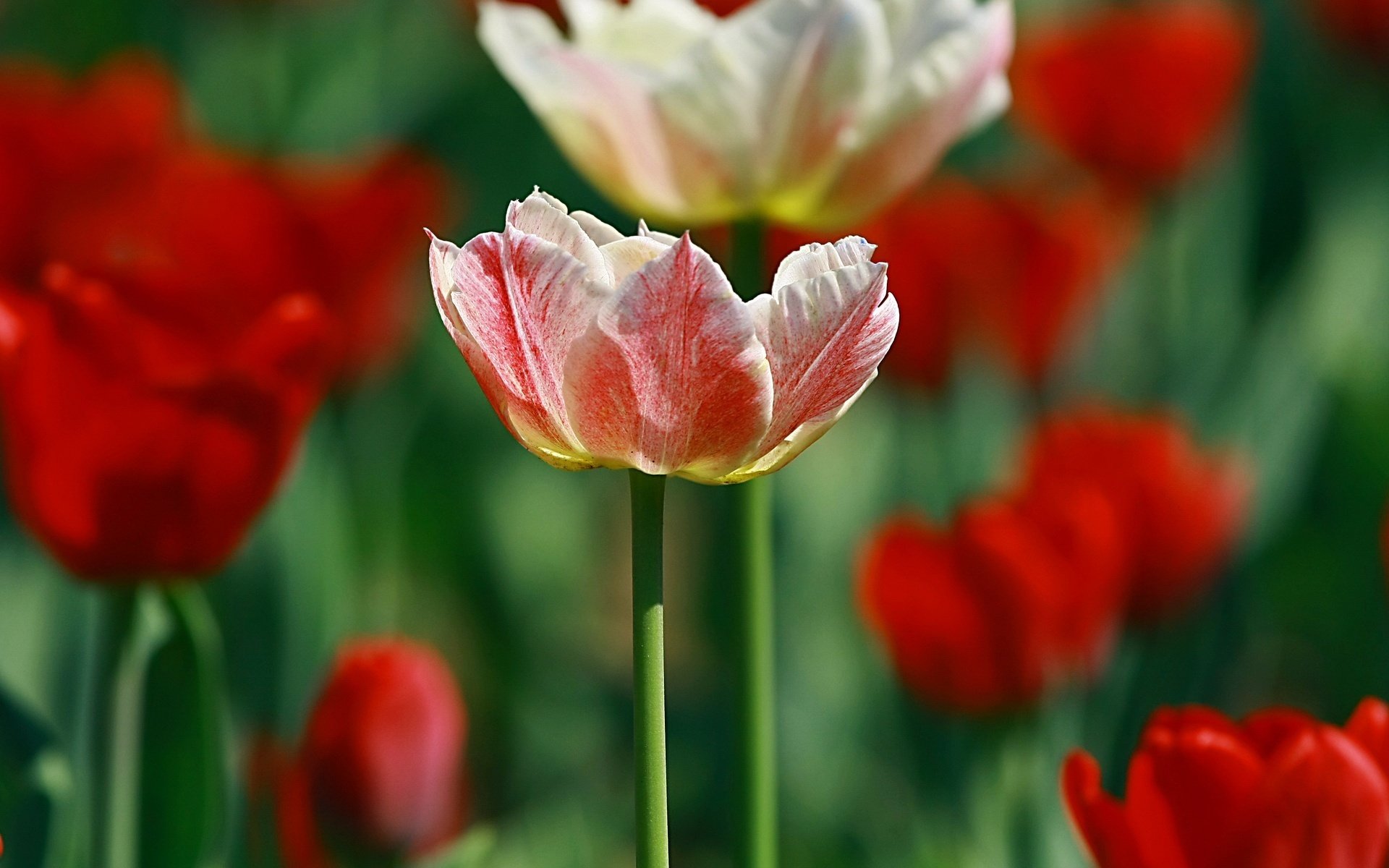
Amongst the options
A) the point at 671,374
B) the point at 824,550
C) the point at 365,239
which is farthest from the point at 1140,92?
the point at 671,374

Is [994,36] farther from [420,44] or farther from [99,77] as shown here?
[420,44]

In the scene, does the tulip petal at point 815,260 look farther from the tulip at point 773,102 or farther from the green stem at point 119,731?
the green stem at point 119,731

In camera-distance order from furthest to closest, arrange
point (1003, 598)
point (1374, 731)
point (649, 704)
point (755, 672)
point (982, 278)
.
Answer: point (982, 278), point (1003, 598), point (755, 672), point (1374, 731), point (649, 704)

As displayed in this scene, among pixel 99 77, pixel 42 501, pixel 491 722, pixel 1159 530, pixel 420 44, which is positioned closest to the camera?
pixel 42 501

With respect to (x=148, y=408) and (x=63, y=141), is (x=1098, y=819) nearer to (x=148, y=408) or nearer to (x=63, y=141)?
(x=148, y=408)

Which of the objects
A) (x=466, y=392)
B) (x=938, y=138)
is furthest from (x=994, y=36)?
(x=466, y=392)

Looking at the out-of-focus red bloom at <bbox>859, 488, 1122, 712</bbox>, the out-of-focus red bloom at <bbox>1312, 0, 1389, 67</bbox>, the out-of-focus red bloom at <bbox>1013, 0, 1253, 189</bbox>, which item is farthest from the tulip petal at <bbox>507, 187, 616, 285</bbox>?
the out-of-focus red bloom at <bbox>1312, 0, 1389, 67</bbox>
